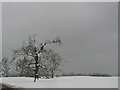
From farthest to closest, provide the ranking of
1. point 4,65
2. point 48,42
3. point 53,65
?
point 4,65 → point 53,65 → point 48,42

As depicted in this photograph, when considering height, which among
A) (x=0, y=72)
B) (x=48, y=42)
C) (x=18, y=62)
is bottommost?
(x=0, y=72)

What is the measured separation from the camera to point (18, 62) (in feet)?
142

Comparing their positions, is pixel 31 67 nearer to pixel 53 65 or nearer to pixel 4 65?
pixel 53 65

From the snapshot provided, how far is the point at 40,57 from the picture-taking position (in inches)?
1705

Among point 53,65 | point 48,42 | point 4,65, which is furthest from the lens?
point 4,65

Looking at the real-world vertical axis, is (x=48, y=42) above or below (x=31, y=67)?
above

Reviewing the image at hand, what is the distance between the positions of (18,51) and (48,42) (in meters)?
4.71

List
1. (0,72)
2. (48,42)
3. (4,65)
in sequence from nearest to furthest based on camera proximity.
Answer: (48,42) < (0,72) < (4,65)

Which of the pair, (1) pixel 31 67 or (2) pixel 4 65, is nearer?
(1) pixel 31 67

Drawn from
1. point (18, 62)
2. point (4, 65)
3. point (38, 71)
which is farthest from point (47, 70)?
point (4, 65)

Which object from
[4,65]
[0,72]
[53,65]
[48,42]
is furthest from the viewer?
[4,65]

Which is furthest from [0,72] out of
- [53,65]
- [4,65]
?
[53,65]

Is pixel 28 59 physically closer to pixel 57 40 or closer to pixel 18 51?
pixel 18 51

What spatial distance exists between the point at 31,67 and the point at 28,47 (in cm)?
309
